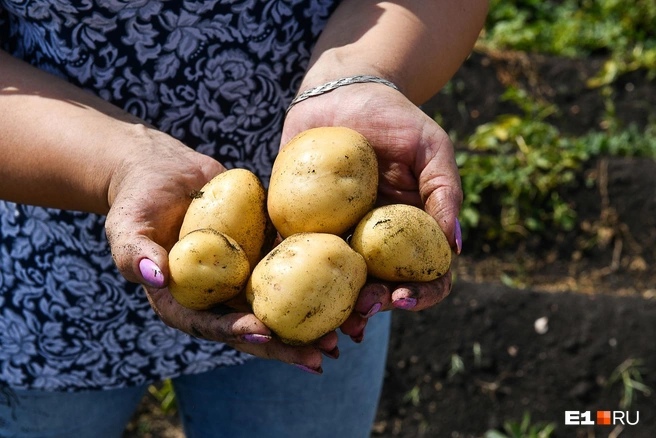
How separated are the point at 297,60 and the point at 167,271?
0.54m

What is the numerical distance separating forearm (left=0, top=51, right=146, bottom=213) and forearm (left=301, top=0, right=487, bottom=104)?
39cm

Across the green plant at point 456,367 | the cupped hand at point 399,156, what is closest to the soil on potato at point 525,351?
the green plant at point 456,367

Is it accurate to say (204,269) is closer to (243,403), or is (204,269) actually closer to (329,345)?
(329,345)

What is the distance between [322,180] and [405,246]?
0.20 metres

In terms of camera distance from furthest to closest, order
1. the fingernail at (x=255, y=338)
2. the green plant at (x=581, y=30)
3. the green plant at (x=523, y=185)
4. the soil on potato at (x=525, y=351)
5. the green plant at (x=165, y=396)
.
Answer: the green plant at (x=581, y=30)
the green plant at (x=523, y=185)
the green plant at (x=165, y=396)
the soil on potato at (x=525, y=351)
the fingernail at (x=255, y=338)

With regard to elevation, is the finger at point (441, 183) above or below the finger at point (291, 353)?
above

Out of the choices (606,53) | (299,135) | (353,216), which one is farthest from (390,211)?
(606,53)

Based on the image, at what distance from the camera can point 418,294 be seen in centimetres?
143

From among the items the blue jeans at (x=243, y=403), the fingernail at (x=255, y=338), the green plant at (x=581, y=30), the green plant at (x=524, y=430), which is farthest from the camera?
the green plant at (x=581, y=30)

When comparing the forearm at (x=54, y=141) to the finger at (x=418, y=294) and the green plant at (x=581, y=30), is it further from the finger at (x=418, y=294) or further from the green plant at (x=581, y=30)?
the green plant at (x=581, y=30)

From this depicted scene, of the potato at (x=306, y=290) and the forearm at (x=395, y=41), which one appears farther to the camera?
the forearm at (x=395, y=41)

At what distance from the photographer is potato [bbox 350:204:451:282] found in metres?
1.49

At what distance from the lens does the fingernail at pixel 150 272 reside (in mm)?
1349

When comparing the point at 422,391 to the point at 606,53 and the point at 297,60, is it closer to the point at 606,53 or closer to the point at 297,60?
the point at 297,60
